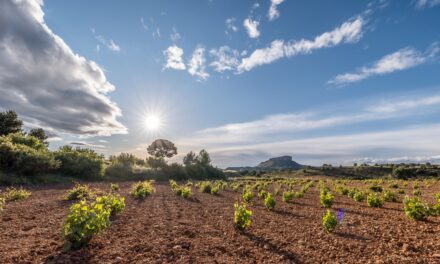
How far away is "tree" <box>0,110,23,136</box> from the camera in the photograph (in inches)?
1633

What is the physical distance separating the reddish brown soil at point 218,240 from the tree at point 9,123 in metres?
39.0

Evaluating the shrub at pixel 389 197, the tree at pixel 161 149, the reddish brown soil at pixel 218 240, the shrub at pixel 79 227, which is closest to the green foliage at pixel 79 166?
the reddish brown soil at pixel 218 240

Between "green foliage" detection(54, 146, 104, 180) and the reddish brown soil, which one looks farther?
"green foliage" detection(54, 146, 104, 180)

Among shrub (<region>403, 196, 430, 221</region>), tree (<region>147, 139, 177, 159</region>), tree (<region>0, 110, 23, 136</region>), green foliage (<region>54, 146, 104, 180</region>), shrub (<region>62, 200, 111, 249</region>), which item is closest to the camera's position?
shrub (<region>62, 200, 111, 249</region>)

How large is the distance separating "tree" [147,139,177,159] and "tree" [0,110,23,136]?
54097 millimetres

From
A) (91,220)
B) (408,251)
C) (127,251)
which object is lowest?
(408,251)

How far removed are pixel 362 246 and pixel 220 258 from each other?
3.64m

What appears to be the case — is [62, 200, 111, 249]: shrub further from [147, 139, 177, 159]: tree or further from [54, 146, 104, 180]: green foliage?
[147, 139, 177, 159]: tree

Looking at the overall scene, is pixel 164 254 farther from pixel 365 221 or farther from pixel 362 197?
pixel 362 197

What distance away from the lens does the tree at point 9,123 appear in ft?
136

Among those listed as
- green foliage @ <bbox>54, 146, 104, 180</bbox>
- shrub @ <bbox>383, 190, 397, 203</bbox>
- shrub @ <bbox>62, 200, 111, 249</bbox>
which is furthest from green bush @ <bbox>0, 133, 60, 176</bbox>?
shrub @ <bbox>383, 190, 397, 203</bbox>

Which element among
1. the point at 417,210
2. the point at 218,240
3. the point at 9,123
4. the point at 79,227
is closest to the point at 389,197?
the point at 417,210

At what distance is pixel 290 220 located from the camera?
10.7 metres

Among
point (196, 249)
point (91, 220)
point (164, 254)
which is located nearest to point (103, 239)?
point (91, 220)
